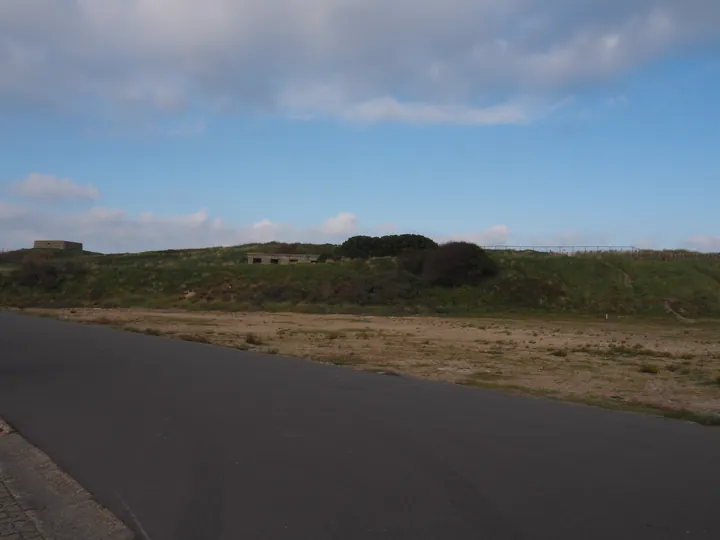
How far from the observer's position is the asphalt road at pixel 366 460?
20.7ft

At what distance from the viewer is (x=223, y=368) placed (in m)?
18.1

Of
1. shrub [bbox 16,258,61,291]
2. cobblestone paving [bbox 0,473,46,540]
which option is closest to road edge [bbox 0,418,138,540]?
cobblestone paving [bbox 0,473,46,540]

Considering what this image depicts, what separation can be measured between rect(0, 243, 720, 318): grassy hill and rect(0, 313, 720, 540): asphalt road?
152 feet

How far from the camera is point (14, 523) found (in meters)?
6.53

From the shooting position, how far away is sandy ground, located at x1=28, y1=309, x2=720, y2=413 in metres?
15.9

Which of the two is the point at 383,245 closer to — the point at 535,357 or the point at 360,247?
the point at 360,247

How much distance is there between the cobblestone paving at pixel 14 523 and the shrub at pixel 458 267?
61924mm

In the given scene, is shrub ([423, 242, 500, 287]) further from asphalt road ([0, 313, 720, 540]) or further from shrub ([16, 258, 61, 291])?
asphalt road ([0, 313, 720, 540])

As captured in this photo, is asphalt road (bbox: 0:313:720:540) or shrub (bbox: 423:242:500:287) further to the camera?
shrub (bbox: 423:242:500:287)

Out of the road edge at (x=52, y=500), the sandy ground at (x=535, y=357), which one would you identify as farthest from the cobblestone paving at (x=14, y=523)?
the sandy ground at (x=535, y=357)

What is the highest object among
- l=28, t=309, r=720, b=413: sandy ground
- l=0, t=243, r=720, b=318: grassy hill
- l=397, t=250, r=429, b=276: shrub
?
l=397, t=250, r=429, b=276: shrub

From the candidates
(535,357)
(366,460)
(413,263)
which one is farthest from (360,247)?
(366,460)

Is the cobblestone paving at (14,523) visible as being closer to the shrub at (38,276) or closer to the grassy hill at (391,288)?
the grassy hill at (391,288)

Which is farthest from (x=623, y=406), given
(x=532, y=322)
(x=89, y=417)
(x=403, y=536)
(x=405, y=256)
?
(x=405, y=256)
